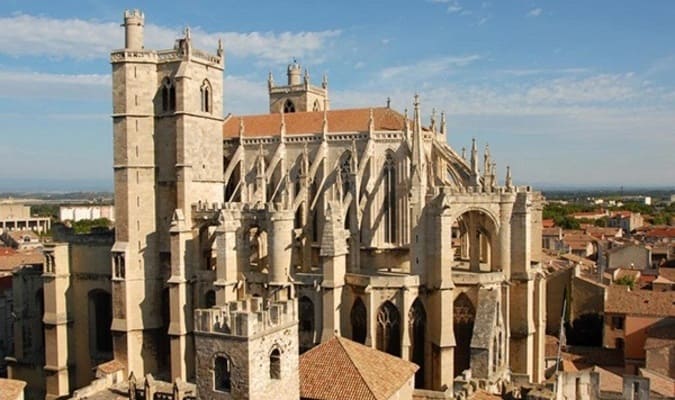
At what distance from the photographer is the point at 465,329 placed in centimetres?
3353

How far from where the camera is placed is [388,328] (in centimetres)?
3281

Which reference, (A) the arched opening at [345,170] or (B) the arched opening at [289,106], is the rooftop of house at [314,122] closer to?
(A) the arched opening at [345,170]

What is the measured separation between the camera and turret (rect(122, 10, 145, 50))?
1547 inches

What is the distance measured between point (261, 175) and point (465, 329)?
15966mm

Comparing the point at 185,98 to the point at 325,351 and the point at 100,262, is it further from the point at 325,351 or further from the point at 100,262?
the point at 325,351

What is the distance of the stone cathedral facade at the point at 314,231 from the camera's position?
3262cm

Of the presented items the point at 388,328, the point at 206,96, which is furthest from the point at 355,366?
the point at 206,96

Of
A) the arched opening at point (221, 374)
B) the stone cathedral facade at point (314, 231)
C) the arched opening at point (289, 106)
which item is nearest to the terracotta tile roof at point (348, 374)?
the arched opening at point (221, 374)

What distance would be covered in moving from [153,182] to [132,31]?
9.13 m

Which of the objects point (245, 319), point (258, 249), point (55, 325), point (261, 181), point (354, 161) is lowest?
point (55, 325)

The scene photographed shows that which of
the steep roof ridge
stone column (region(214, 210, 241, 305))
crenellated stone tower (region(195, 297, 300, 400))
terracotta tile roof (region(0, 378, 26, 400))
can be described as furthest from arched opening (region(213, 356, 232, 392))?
stone column (region(214, 210, 241, 305))

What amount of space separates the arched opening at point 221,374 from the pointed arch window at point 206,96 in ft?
74.1

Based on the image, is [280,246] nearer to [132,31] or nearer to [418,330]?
[418,330]

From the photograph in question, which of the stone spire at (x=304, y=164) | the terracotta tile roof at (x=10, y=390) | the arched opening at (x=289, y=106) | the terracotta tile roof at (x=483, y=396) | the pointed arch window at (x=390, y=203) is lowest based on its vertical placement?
the terracotta tile roof at (x=10, y=390)
